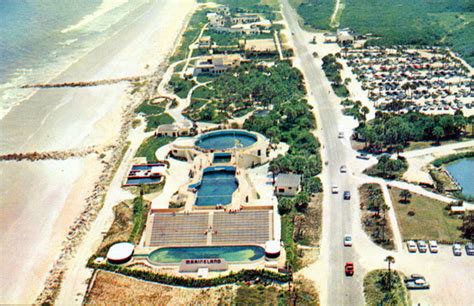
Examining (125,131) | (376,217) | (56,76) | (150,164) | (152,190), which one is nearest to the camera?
(376,217)

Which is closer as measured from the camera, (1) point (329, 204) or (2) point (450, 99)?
(1) point (329, 204)

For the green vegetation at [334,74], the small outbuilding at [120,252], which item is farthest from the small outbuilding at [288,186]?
the green vegetation at [334,74]

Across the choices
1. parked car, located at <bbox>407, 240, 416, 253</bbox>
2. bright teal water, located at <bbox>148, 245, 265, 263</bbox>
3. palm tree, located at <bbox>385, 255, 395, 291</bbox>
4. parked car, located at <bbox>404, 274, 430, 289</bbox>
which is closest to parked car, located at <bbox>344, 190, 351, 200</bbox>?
parked car, located at <bbox>407, 240, 416, 253</bbox>

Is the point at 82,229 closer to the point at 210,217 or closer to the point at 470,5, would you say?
the point at 210,217

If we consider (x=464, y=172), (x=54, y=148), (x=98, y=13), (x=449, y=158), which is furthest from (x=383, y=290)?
(x=98, y=13)

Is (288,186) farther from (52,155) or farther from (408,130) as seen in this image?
(52,155)

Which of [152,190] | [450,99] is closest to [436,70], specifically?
[450,99]

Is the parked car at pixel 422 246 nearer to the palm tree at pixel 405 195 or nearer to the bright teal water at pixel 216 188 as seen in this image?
the palm tree at pixel 405 195
